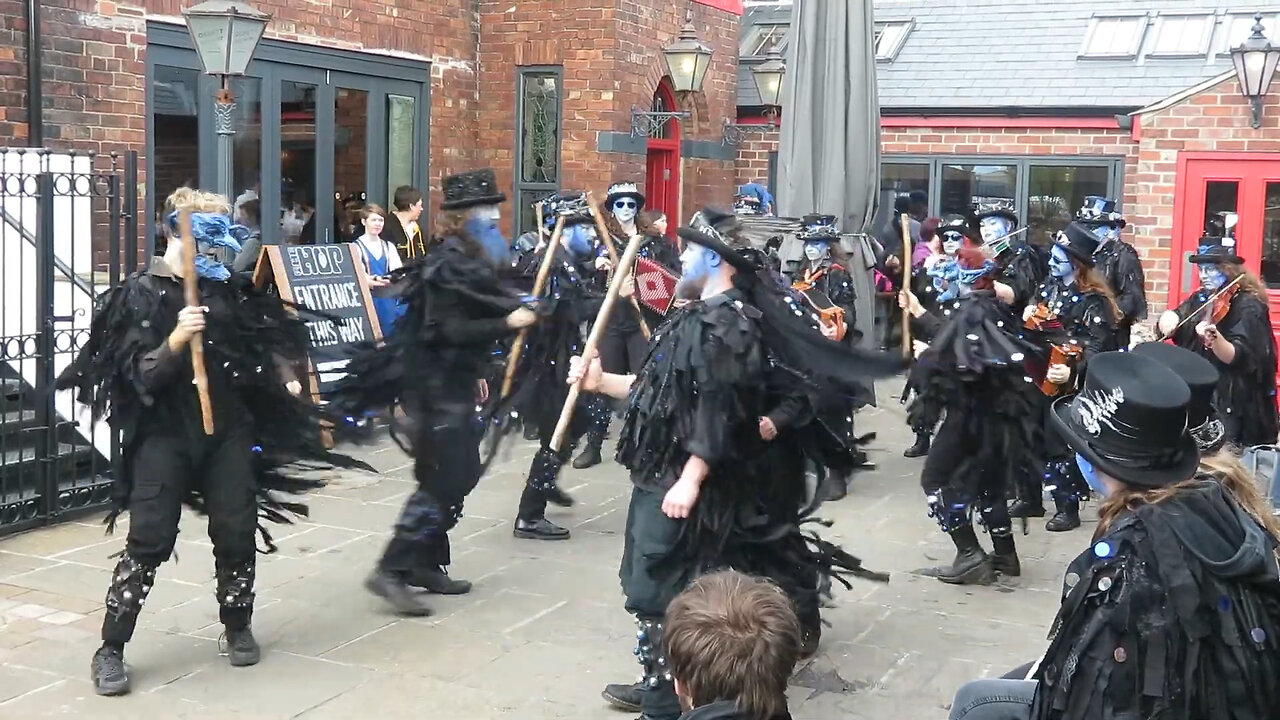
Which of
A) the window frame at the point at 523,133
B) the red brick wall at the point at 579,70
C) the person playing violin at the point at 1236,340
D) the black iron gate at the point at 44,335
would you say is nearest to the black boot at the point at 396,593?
the black iron gate at the point at 44,335

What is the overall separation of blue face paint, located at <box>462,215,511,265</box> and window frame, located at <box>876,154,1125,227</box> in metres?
10.5

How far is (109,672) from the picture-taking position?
514 cm

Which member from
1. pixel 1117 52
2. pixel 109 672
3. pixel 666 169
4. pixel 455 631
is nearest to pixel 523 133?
pixel 666 169

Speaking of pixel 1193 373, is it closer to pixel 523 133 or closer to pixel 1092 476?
pixel 1092 476

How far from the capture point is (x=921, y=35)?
17.9 metres

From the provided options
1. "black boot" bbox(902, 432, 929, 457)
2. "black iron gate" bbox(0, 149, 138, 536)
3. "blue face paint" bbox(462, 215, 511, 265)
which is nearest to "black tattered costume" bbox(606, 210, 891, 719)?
"blue face paint" bbox(462, 215, 511, 265)

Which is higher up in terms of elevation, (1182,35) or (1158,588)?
(1182,35)

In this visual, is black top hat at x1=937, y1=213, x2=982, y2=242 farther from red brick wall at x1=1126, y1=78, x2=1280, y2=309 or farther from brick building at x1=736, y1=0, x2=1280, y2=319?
red brick wall at x1=1126, y1=78, x2=1280, y2=309

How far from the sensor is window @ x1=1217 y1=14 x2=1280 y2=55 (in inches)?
635

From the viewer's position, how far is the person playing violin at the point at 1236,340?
27.1ft

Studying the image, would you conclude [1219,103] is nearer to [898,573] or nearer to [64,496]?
[898,573]

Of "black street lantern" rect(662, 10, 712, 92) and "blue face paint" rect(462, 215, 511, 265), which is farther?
"black street lantern" rect(662, 10, 712, 92)

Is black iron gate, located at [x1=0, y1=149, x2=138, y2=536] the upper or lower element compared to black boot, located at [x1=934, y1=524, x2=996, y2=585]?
Answer: upper

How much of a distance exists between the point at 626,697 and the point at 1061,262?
14.9 ft
